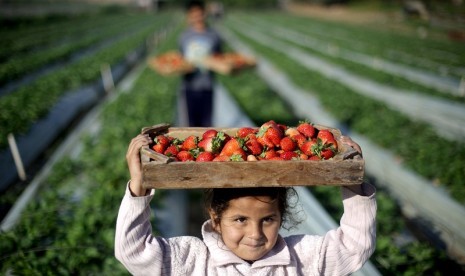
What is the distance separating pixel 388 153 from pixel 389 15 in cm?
3710

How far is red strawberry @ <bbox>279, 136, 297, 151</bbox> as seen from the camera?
1795 millimetres

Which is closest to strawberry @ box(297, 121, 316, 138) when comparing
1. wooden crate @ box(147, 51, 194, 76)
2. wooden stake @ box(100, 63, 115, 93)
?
wooden crate @ box(147, 51, 194, 76)

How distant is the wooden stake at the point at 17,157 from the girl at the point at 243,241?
4355mm

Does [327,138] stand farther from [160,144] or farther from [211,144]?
[160,144]

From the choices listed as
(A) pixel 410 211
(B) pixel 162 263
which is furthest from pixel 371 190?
(A) pixel 410 211

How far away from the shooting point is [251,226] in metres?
1.64

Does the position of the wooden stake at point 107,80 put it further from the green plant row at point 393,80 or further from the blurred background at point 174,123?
the green plant row at point 393,80

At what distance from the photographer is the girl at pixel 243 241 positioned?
1.54 metres

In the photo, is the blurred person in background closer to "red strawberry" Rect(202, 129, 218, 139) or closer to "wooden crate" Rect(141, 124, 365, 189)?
"red strawberry" Rect(202, 129, 218, 139)

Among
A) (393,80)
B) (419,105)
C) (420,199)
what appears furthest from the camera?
(393,80)

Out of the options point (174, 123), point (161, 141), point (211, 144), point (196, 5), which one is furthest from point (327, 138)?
point (174, 123)

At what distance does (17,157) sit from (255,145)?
475cm

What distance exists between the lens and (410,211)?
4.80m

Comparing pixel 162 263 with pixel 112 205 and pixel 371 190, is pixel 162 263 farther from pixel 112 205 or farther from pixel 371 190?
pixel 112 205
